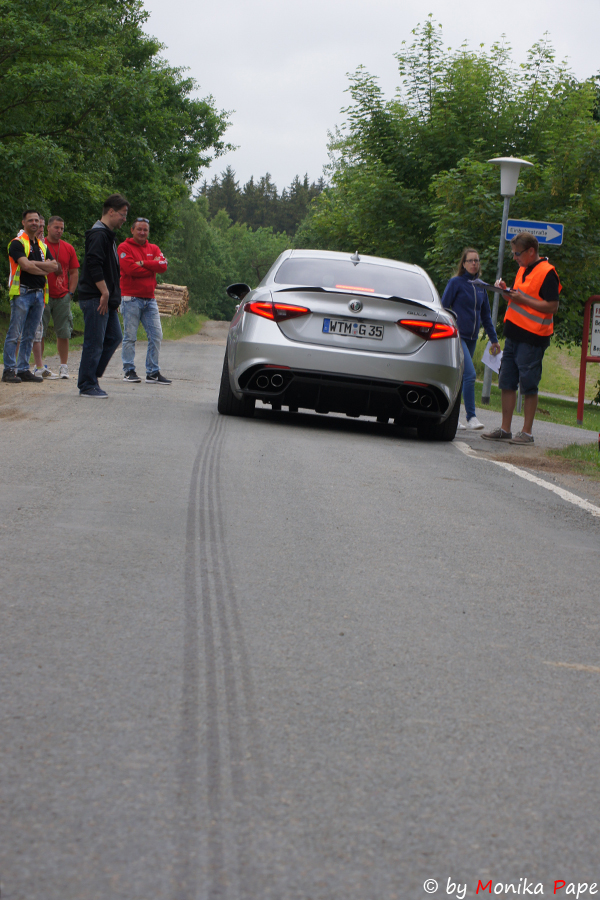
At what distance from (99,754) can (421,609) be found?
172 cm

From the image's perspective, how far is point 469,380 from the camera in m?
11.4

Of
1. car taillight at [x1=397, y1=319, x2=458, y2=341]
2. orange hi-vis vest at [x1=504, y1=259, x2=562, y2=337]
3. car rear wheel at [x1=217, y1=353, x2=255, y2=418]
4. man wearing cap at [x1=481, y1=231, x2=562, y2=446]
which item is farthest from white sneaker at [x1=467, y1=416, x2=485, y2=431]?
car rear wheel at [x1=217, y1=353, x2=255, y2=418]

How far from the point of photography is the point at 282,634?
344cm

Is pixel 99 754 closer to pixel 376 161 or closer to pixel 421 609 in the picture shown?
pixel 421 609

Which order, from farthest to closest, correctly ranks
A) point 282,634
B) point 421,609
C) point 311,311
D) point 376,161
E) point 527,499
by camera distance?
1. point 376,161
2. point 311,311
3. point 527,499
4. point 421,609
5. point 282,634

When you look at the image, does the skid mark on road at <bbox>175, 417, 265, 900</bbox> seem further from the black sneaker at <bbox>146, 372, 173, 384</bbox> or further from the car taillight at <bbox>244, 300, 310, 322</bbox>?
the black sneaker at <bbox>146, 372, 173, 384</bbox>

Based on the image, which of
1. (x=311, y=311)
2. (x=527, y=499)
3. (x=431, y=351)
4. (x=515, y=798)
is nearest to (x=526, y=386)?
(x=431, y=351)

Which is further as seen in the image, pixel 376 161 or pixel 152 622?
pixel 376 161

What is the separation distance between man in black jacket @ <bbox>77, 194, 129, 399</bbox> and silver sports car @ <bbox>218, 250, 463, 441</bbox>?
1.95m

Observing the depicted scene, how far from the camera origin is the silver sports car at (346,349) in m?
8.88

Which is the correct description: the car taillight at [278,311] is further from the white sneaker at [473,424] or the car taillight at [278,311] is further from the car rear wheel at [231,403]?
the white sneaker at [473,424]

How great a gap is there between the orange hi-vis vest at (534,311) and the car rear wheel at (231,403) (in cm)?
274


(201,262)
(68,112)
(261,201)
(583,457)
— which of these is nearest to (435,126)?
(68,112)

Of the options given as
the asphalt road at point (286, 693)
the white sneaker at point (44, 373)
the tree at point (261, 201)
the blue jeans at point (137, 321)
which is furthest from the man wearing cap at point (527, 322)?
the tree at point (261, 201)
